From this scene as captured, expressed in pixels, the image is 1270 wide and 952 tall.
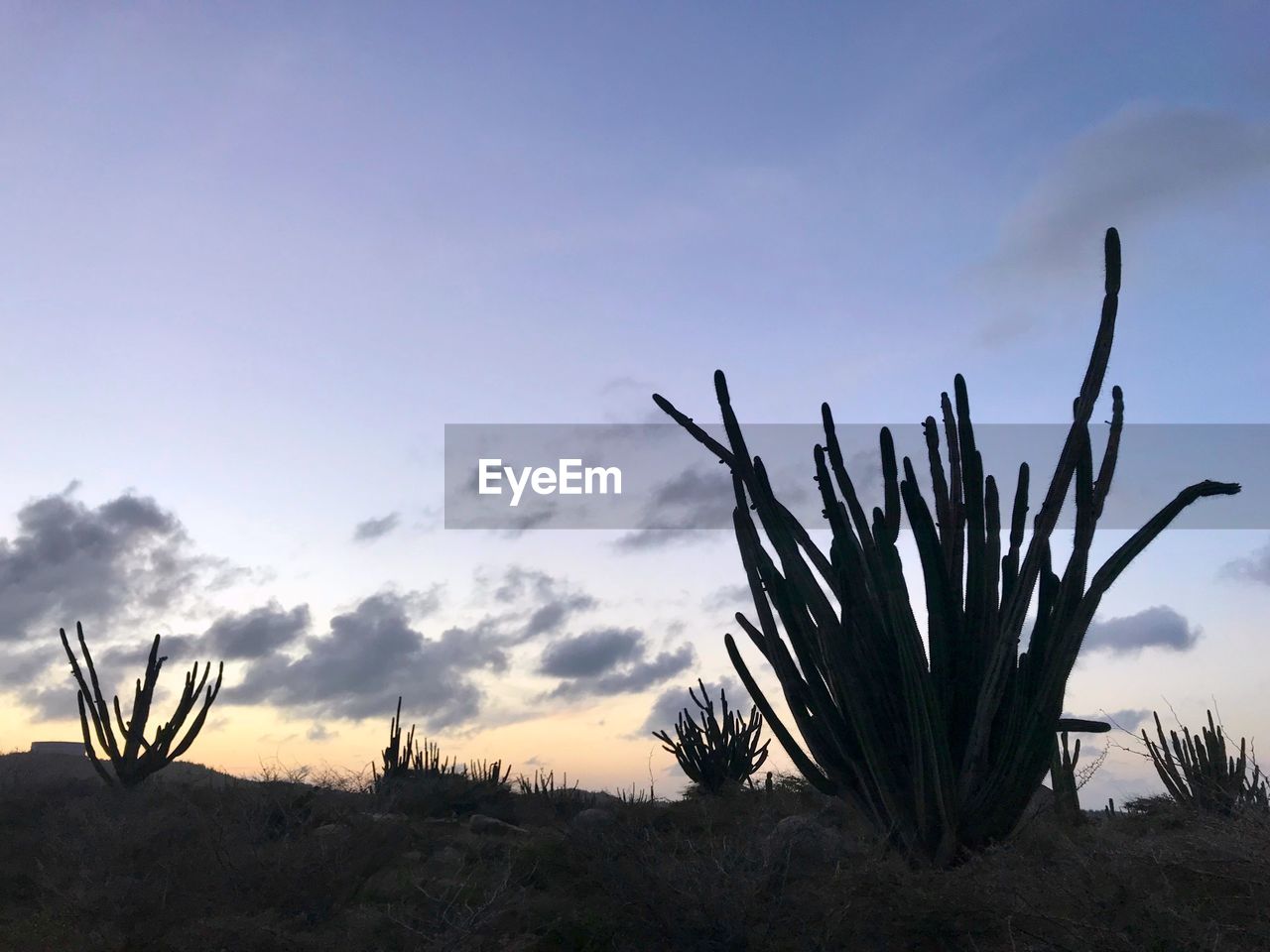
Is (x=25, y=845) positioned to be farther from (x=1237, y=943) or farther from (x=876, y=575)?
(x=1237, y=943)

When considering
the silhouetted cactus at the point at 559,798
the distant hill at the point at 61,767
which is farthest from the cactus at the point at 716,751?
the distant hill at the point at 61,767

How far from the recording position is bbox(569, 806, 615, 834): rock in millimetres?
11375

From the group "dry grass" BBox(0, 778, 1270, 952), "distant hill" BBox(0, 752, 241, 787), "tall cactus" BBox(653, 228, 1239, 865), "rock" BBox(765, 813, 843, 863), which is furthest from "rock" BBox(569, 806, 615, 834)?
"distant hill" BBox(0, 752, 241, 787)

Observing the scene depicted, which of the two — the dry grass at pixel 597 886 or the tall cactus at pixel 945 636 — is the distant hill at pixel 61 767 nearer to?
the dry grass at pixel 597 886

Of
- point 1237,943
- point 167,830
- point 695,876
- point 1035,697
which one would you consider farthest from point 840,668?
point 167,830

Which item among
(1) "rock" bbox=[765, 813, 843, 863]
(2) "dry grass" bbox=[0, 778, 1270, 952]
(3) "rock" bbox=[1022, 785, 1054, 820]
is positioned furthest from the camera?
(1) "rock" bbox=[765, 813, 843, 863]

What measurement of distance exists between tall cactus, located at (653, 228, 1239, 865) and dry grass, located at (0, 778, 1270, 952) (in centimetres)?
47

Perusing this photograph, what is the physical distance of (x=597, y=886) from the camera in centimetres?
1005

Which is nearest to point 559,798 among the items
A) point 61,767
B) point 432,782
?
point 432,782

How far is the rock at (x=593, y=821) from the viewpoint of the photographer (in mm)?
11375

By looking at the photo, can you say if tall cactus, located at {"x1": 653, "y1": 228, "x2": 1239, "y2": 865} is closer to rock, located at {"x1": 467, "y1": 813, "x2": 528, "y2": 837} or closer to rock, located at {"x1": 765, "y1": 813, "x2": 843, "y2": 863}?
rock, located at {"x1": 765, "y1": 813, "x2": 843, "y2": 863}

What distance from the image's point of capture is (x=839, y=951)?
710 centimetres

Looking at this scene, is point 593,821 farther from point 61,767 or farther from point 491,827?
point 61,767

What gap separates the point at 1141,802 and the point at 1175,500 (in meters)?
12.3
